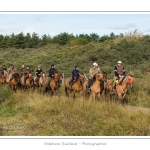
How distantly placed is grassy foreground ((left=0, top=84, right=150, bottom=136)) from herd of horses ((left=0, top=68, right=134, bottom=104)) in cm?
183

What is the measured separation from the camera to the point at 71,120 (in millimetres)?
9992

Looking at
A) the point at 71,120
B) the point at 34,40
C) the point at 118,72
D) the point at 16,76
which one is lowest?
the point at 71,120

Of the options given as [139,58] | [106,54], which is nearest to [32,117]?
[139,58]

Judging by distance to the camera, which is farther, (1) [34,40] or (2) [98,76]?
(1) [34,40]

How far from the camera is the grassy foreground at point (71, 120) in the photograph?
30.1 ft

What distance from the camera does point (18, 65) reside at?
34.9 meters

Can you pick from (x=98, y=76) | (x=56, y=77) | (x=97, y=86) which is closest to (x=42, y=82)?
(x=56, y=77)

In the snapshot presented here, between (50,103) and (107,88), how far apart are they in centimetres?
487

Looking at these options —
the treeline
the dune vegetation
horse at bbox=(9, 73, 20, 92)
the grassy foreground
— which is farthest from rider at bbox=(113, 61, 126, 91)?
the treeline

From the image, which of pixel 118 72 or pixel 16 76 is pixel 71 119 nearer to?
pixel 118 72

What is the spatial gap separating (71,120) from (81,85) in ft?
19.3

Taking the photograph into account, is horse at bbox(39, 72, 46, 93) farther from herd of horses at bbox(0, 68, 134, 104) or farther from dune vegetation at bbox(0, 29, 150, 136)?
dune vegetation at bbox(0, 29, 150, 136)

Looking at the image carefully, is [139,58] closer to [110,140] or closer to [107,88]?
[107,88]

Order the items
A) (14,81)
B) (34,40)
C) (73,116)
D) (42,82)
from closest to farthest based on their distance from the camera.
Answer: (73,116) < (42,82) < (14,81) < (34,40)
